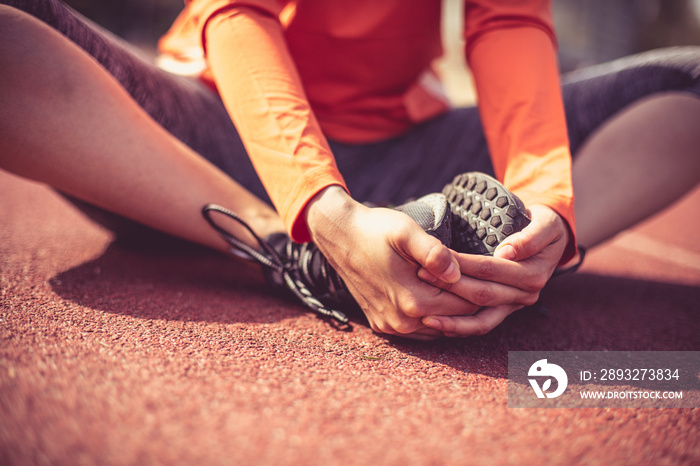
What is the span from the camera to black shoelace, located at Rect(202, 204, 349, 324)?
630 mm

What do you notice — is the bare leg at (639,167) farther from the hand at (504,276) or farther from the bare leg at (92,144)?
the bare leg at (92,144)

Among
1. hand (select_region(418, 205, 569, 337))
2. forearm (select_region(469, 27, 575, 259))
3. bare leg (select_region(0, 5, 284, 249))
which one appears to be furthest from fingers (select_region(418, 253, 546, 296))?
bare leg (select_region(0, 5, 284, 249))

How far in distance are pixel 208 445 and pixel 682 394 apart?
59 cm

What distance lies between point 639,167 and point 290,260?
750 millimetres

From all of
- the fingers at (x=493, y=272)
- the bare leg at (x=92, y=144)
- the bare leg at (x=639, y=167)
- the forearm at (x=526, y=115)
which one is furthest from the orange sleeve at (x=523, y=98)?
the bare leg at (x=92, y=144)

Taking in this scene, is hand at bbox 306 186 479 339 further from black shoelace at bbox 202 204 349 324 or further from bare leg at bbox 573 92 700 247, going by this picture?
bare leg at bbox 573 92 700 247

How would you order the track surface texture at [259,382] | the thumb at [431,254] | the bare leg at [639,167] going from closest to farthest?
the track surface texture at [259,382]
the thumb at [431,254]
the bare leg at [639,167]

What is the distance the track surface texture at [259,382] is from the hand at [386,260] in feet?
0.24

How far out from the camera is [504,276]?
0.52 metres

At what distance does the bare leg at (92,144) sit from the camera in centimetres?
59

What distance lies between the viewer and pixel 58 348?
47 centimetres

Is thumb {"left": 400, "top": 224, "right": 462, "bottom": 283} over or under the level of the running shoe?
over

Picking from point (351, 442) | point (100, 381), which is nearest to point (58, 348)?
point (100, 381)

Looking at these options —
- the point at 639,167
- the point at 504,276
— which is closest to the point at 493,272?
the point at 504,276
